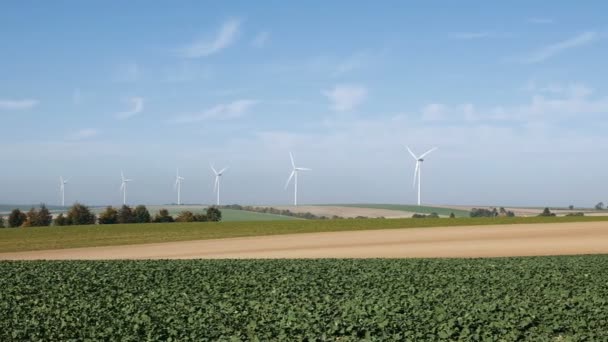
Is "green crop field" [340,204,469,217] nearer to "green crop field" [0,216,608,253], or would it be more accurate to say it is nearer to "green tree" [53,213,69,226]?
"green crop field" [0,216,608,253]

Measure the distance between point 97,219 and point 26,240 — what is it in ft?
65.1

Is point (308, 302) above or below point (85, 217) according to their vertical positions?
below

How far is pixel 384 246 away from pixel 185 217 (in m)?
33.6

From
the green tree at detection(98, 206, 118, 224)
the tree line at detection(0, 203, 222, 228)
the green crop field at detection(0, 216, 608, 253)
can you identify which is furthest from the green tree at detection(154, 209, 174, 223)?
the green crop field at detection(0, 216, 608, 253)

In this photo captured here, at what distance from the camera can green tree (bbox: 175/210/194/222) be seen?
2857 inches

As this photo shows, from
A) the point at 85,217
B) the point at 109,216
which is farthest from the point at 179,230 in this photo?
the point at 85,217

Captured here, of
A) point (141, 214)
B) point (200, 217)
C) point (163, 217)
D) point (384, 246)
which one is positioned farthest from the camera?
point (200, 217)

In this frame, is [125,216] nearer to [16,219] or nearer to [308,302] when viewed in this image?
[16,219]

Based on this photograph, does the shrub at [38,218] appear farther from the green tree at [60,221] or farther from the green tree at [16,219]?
the green tree at [60,221]

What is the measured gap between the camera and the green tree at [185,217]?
72.6 meters

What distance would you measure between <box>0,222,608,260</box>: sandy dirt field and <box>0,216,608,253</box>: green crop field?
3.23m

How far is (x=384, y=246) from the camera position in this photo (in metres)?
44.1

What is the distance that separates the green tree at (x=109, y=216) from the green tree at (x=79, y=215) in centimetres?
107

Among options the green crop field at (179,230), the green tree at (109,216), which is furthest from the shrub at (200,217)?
the green crop field at (179,230)
